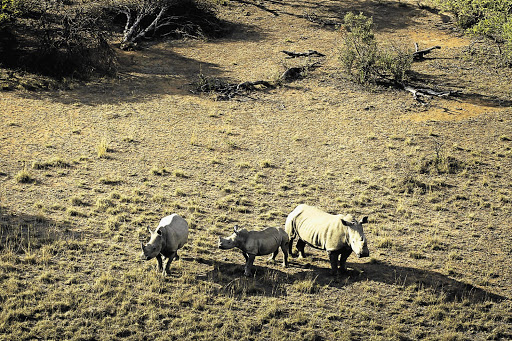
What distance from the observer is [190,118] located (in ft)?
75.5

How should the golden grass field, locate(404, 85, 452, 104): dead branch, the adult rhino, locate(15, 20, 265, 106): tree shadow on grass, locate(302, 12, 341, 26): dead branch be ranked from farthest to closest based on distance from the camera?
locate(302, 12, 341, 26): dead branch, locate(404, 85, 452, 104): dead branch, locate(15, 20, 265, 106): tree shadow on grass, the adult rhino, the golden grass field

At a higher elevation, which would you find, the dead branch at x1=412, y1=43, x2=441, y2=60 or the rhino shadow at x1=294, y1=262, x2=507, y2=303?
the dead branch at x1=412, y1=43, x2=441, y2=60

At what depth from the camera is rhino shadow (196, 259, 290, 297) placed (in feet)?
39.1

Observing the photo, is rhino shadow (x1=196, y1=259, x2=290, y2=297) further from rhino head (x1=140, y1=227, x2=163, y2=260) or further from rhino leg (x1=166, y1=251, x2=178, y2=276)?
rhino head (x1=140, y1=227, x2=163, y2=260)

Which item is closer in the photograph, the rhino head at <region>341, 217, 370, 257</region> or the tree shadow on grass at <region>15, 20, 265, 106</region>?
the rhino head at <region>341, 217, 370, 257</region>

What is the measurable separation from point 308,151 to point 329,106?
4.83m

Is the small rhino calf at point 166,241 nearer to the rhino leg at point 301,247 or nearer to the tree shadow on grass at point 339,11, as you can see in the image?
the rhino leg at point 301,247

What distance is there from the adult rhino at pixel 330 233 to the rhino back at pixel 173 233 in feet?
8.60

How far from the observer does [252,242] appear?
12.3m

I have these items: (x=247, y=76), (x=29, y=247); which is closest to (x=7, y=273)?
(x=29, y=247)

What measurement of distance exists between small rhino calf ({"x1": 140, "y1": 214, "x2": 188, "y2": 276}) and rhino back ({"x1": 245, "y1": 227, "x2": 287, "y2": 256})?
1637mm

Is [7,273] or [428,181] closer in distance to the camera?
[7,273]

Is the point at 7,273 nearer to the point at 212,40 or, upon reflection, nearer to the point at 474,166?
the point at 474,166

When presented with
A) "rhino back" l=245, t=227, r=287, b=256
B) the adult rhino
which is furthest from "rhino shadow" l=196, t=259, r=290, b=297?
the adult rhino
